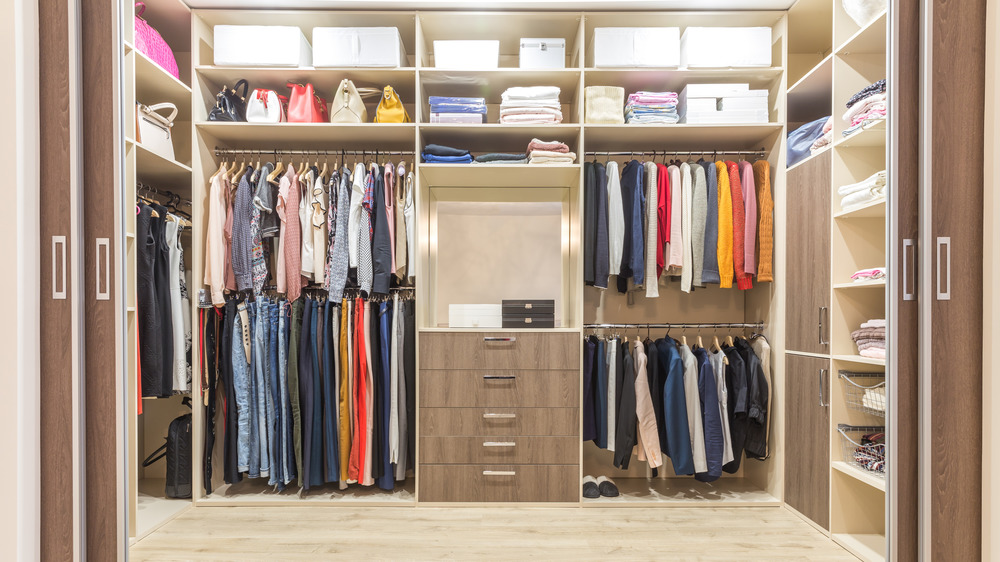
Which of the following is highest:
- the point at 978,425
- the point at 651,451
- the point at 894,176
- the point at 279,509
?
the point at 894,176

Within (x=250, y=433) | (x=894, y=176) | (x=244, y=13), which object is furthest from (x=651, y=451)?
(x=244, y=13)

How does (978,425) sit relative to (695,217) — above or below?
below

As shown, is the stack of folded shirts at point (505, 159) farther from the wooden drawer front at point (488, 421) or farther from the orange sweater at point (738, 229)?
the wooden drawer front at point (488, 421)

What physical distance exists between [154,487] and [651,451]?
8.71 feet

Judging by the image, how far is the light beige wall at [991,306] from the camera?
62.7 inches

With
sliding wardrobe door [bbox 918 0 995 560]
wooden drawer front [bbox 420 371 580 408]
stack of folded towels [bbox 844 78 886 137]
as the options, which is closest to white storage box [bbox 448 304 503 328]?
wooden drawer front [bbox 420 371 580 408]

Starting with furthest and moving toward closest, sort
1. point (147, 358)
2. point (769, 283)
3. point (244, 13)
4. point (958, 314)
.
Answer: point (769, 283) < point (244, 13) < point (147, 358) < point (958, 314)

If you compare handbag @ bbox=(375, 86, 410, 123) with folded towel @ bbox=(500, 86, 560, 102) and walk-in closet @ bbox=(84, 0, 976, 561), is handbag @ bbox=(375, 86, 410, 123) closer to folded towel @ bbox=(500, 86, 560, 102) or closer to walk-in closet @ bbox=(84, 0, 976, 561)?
walk-in closet @ bbox=(84, 0, 976, 561)

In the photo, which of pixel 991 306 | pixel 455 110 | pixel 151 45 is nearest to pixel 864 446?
pixel 991 306

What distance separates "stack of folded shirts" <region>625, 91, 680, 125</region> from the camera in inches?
121

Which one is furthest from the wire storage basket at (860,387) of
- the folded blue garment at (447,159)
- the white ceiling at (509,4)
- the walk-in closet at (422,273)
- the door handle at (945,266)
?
the folded blue garment at (447,159)

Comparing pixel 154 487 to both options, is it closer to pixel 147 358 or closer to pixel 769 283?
pixel 147 358

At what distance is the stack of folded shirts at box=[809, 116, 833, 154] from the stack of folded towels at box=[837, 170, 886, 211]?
0.27m

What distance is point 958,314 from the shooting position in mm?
1631
